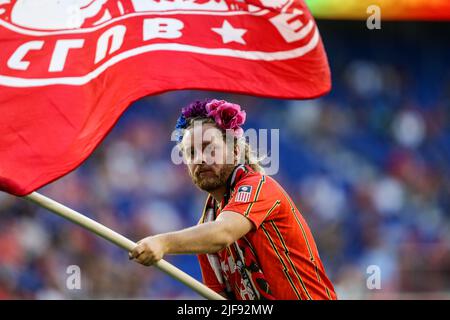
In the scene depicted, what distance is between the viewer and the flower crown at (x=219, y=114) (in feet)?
16.3

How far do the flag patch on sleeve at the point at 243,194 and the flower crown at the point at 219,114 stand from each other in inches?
17.0

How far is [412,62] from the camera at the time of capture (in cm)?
1238

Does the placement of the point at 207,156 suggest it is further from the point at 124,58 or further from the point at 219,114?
the point at 124,58

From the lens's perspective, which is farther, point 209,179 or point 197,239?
point 209,179

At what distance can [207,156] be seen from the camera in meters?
4.76

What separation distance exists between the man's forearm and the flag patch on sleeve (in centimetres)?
24

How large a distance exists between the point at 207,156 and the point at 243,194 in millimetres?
298

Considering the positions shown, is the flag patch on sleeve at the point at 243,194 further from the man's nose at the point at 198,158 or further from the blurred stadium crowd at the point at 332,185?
the blurred stadium crowd at the point at 332,185

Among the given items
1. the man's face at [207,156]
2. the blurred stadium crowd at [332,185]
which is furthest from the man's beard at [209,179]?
the blurred stadium crowd at [332,185]

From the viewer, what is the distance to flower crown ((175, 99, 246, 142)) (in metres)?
4.96

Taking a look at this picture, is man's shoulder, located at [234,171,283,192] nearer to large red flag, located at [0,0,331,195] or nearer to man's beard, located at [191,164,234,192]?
man's beard, located at [191,164,234,192]

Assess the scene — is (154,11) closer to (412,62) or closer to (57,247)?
(57,247)

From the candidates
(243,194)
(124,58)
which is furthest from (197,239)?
(124,58)

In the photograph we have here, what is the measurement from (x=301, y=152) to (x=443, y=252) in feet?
6.78
